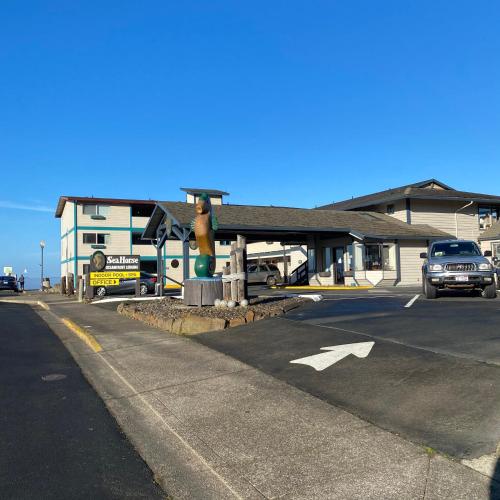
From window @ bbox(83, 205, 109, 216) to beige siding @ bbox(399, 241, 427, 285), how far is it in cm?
2742

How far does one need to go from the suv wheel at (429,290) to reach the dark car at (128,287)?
18.2m

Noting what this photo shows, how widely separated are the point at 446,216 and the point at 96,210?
29.0 m

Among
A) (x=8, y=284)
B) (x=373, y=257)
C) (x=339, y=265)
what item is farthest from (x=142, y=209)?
(x=373, y=257)

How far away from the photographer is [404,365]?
6359 millimetres

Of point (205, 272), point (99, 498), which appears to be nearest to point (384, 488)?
point (99, 498)

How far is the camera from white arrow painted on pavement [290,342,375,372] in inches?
274

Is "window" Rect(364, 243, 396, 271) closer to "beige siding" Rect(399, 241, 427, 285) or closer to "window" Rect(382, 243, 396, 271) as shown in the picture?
"window" Rect(382, 243, 396, 271)

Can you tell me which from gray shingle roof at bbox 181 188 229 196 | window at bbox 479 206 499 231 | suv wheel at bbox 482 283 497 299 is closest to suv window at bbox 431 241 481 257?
suv wheel at bbox 482 283 497 299

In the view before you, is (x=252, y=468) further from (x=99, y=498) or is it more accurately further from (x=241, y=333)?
(x=241, y=333)

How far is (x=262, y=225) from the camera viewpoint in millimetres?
26500

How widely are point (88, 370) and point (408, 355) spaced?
188 inches

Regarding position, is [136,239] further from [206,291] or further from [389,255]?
[206,291]

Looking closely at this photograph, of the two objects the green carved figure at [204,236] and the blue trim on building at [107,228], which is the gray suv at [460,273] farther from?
the blue trim on building at [107,228]

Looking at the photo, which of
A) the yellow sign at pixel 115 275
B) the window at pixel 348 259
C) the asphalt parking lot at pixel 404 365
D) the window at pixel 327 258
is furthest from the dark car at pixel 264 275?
the asphalt parking lot at pixel 404 365
